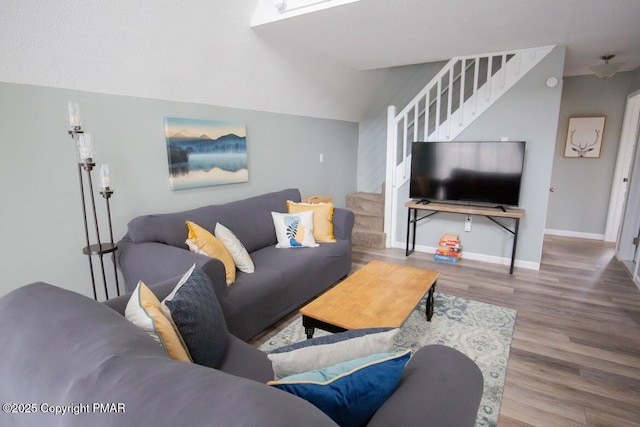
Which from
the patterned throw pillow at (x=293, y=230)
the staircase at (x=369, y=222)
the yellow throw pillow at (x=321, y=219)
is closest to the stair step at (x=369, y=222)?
the staircase at (x=369, y=222)

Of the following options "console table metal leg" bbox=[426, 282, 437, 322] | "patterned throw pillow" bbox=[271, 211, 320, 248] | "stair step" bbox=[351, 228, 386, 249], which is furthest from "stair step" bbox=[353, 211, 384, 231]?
"console table metal leg" bbox=[426, 282, 437, 322]

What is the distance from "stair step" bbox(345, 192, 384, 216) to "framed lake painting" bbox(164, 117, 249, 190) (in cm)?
206

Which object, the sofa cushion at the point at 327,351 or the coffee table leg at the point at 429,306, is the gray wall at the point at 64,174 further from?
the coffee table leg at the point at 429,306

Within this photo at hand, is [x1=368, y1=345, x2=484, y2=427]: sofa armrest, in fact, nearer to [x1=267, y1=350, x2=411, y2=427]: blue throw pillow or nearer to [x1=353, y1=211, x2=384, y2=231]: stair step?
[x1=267, y1=350, x2=411, y2=427]: blue throw pillow

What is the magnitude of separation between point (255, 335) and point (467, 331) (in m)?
1.59

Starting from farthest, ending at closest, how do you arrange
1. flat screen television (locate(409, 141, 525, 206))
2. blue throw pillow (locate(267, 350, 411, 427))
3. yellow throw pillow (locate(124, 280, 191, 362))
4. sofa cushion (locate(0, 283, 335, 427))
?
1. flat screen television (locate(409, 141, 525, 206))
2. yellow throw pillow (locate(124, 280, 191, 362))
3. blue throw pillow (locate(267, 350, 411, 427))
4. sofa cushion (locate(0, 283, 335, 427))

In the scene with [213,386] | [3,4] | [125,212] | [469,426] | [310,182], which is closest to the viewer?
[213,386]

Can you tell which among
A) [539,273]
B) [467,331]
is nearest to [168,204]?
[467,331]

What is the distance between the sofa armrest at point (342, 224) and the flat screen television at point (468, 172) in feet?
3.84

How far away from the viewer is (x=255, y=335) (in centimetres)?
242

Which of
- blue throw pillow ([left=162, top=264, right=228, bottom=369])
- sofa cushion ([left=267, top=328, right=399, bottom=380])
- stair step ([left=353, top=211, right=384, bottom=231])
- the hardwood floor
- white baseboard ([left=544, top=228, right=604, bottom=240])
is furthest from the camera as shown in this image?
white baseboard ([left=544, top=228, right=604, bottom=240])

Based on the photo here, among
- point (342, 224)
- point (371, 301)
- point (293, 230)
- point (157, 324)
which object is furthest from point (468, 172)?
point (157, 324)

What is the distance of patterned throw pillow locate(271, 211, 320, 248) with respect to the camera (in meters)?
3.17

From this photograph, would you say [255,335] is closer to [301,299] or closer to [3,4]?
[301,299]
